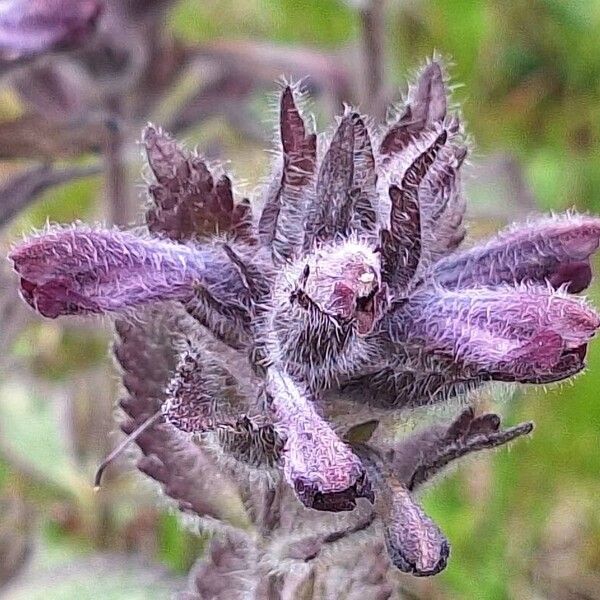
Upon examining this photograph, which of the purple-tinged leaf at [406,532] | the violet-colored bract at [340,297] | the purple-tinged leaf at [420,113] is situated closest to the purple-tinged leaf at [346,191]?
the violet-colored bract at [340,297]

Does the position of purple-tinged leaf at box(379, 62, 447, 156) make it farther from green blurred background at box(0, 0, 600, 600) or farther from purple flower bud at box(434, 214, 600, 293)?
green blurred background at box(0, 0, 600, 600)

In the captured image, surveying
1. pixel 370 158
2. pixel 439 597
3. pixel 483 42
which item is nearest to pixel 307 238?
pixel 370 158

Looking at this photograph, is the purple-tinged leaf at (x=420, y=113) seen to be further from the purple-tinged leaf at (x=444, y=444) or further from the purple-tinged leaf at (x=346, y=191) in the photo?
the purple-tinged leaf at (x=444, y=444)

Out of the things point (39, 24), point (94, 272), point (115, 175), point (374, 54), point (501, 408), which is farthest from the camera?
point (374, 54)

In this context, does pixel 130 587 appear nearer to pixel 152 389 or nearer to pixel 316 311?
pixel 152 389

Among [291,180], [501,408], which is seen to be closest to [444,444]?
[291,180]

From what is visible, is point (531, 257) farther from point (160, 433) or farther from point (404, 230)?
point (160, 433)

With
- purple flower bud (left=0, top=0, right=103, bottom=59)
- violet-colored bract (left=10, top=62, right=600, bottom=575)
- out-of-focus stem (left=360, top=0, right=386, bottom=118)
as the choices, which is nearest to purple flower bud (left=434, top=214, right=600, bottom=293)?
violet-colored bract (left=10, top=62, right=600, bottom=575)
